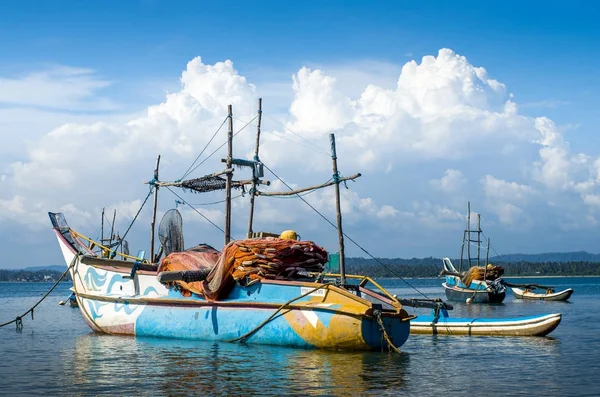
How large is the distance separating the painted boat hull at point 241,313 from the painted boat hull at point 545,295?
45554 millimetres

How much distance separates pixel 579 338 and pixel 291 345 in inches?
524

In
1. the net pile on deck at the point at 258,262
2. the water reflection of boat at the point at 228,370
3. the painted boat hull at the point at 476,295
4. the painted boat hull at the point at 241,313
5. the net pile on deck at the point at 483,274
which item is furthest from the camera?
the net pile on deck at the point at 483,274

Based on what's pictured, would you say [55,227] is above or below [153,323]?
above

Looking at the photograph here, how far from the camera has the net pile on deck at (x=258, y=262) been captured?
2141 cm

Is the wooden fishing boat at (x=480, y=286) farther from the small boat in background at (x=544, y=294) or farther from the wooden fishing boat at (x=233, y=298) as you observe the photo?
the wooden fishing boat at (x=233, y=298)

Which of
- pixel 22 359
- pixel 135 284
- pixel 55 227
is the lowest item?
pixel 22 359

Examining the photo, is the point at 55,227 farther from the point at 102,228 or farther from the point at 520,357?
the point at 102,228

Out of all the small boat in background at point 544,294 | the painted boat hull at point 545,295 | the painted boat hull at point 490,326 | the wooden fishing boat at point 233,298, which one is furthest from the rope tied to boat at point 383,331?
the small boat in background at point 544,294

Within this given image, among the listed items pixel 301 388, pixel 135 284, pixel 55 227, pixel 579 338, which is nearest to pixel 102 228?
pixel 55 227

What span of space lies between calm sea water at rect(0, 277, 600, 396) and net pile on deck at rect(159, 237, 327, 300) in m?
1.85

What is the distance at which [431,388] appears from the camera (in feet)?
50.7

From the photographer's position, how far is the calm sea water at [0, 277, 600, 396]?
50.1ft

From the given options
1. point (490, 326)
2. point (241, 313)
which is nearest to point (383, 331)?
point (241, 313)

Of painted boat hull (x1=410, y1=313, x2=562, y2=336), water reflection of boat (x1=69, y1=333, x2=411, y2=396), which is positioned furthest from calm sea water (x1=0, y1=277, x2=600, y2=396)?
painted boat hull (x1=410, y1=313, x2=562, y2=336)
